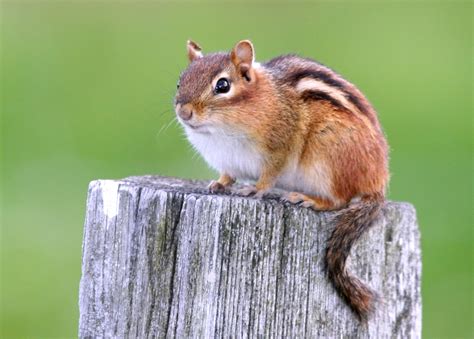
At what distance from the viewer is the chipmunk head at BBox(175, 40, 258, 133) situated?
4590 mm

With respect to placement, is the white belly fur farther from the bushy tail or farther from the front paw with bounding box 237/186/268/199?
the bushy tail

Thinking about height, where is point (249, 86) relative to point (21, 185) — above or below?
below

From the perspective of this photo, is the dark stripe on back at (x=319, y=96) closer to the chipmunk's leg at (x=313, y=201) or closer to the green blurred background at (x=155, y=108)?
the chipmunk's leg at (x=313, y=201)

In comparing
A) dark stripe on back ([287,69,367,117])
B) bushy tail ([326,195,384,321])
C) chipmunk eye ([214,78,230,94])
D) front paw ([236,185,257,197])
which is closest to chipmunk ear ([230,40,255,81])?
chipmunk eye ([214,78,230,94])

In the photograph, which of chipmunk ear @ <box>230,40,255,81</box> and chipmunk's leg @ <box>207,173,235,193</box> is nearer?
chipmunk's leg @ <box>207,173,235,193</box>

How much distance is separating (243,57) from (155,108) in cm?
596

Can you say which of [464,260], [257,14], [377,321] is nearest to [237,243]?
[377,321]

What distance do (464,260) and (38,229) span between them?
136 inches

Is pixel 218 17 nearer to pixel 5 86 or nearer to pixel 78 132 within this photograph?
pixel 5 86

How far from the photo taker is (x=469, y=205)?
352 inches

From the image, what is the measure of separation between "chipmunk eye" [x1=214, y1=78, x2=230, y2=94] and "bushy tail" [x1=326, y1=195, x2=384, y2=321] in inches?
44.4

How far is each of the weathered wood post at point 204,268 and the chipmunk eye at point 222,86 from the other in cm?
113

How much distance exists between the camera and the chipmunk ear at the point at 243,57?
4.73 metres

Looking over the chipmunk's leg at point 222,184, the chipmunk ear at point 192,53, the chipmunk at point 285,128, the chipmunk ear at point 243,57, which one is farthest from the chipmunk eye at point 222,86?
the chipmunk's leg at point 222,184
